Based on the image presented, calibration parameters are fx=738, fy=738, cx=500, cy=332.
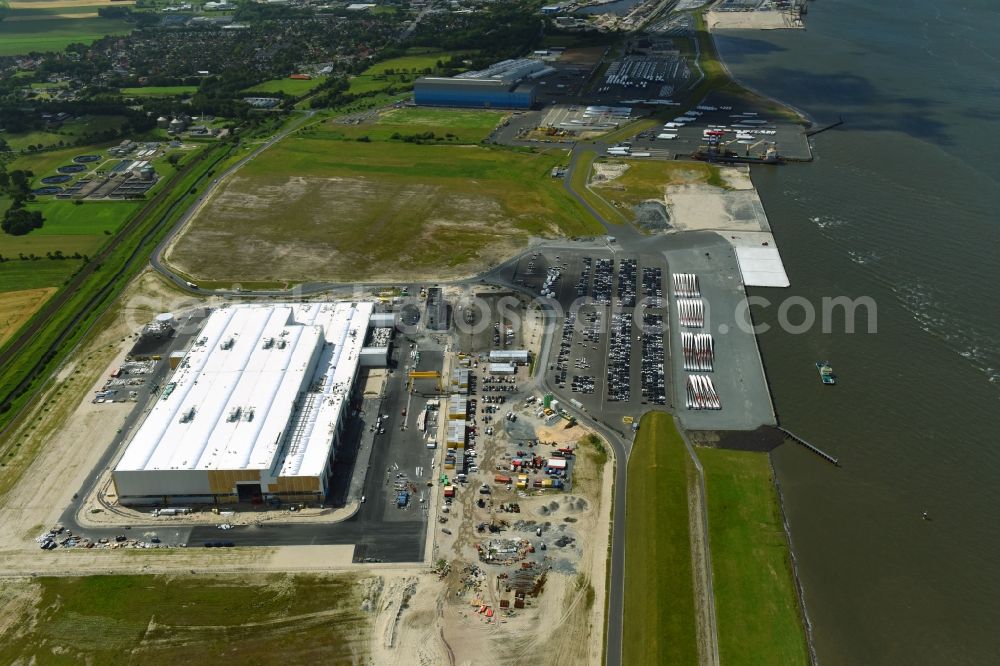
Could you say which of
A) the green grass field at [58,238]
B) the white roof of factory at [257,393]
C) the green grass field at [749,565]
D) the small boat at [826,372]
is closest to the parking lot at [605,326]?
the green grass field at [749,565]

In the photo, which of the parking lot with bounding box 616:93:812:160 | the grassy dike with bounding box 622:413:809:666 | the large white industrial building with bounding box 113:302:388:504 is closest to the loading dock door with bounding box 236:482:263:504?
the large white industrial building with bounding box 113:302:388:504

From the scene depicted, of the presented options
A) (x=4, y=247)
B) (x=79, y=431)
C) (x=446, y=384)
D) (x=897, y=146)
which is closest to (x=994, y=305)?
(x=897, y=146)

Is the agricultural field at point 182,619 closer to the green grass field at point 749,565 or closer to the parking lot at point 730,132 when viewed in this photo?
the green grass field at point 749,565

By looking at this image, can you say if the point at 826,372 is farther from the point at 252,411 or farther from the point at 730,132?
the point at 730,132

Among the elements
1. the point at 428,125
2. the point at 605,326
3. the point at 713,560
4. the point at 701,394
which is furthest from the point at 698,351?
the point at 428,125

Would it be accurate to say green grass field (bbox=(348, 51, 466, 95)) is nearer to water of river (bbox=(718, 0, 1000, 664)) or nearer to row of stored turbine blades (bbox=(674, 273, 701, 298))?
water of river (bbox=(718, 0, 1000, 664))

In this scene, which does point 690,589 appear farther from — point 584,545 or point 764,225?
point 764,225
